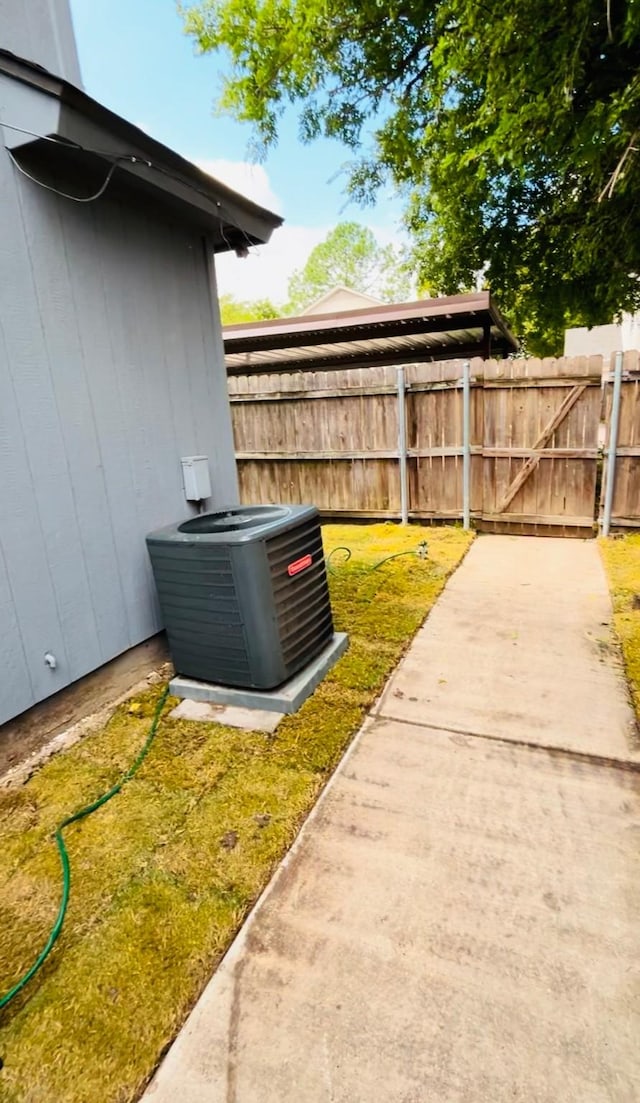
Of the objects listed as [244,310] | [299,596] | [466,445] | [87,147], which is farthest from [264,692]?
[244,310]

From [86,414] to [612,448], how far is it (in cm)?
489

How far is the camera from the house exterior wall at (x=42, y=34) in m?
2.18

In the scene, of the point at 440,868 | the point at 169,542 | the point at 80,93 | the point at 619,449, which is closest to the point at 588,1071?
the point at 440,868

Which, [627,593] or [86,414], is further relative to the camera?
[627,593]

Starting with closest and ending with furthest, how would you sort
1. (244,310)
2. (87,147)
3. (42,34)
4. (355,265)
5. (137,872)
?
(137,872)
(87,147)
(42,34)
(355,265)
(244,310)

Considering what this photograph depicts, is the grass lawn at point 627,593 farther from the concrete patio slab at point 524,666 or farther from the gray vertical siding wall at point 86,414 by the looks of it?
the gray vertical siding wall at point 86,414

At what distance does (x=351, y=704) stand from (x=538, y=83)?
4583 mm

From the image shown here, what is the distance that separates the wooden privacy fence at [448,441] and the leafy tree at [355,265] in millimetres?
33014

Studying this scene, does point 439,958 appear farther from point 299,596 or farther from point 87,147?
point 87,147

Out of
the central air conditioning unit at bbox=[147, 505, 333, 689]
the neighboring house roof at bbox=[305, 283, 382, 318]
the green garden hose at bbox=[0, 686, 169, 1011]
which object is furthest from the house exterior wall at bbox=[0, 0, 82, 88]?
the neighboring house roof at bbox=[305, 283, 382, 318]

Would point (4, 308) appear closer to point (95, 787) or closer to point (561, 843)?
point (95, 787)

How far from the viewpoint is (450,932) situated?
4.87ft

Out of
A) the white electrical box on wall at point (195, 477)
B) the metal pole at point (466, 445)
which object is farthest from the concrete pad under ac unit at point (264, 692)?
the metal pole at point (466, 445)

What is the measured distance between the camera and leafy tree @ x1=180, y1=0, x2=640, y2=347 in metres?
3.77
